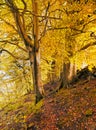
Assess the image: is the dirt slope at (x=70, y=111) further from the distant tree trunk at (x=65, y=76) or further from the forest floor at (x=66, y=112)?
the distant tree trunk at (x=65, y=76)

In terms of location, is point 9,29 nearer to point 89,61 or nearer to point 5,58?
point 89,61

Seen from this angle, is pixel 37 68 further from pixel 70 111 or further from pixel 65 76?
pixel 70 111

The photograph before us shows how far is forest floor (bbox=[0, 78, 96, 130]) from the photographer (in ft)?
29.7

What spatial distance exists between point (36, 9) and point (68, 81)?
200 inches

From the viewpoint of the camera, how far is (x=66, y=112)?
33.5 feet

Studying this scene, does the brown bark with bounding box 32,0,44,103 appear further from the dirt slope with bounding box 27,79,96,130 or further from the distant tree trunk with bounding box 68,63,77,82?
the distant tree trunk with bounding box 68,63,77,82

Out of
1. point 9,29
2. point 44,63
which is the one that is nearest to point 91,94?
point 9,29

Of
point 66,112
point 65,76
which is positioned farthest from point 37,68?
point 66,112

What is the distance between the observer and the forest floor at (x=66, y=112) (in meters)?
9.05

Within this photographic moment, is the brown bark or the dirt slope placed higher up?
the brown bark

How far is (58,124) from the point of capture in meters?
Result: 9.54

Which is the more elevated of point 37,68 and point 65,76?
point 37,68

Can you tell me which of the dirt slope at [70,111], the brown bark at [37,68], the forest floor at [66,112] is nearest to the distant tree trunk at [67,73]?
the forest floor at [66,112]

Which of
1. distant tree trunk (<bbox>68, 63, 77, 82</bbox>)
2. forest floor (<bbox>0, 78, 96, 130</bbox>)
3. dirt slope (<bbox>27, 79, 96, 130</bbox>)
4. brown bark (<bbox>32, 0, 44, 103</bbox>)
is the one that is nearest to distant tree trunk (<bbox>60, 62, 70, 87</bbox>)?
distant tree trunk (<bbox>68, 63, 77, 82</bbox>)
